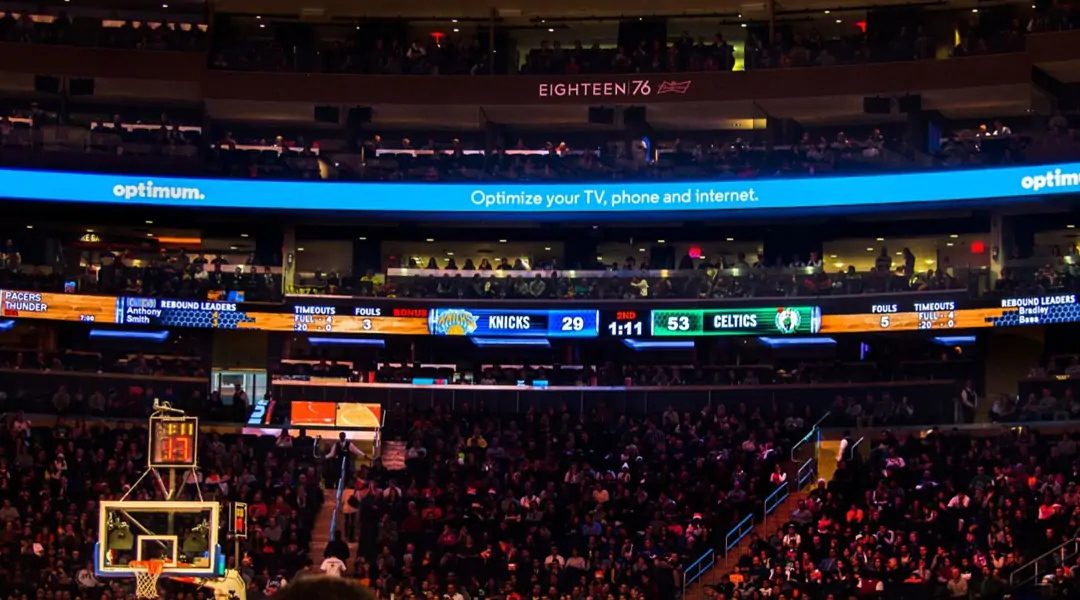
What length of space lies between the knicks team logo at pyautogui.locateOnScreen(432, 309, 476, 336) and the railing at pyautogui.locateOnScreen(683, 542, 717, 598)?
10.3 meters

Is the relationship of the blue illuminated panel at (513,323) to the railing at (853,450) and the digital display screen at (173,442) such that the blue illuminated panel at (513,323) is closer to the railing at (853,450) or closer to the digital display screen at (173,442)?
the railing at (853,450)

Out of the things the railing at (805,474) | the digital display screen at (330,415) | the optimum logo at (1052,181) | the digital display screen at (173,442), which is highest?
the optimum logo at (1052,181)

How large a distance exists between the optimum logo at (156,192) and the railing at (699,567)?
15952mm

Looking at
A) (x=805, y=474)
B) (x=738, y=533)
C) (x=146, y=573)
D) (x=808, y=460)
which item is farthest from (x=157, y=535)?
(x=808, y=460)

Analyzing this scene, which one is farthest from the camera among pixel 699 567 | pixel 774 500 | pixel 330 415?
pixel 330 415

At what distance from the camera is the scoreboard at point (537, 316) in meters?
34.9

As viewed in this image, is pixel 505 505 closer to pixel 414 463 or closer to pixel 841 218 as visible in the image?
pixel 414 463

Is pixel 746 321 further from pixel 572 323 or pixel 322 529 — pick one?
pixel 322 529

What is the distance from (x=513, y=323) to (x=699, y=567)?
10094mm

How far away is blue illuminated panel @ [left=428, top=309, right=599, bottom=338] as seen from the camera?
119 ft

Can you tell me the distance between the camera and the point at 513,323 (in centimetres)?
3644

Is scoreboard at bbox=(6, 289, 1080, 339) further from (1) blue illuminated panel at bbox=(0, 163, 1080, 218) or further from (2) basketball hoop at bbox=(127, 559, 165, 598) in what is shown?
(2) basketball hoop at bbox=(127, 559, 165, 598)

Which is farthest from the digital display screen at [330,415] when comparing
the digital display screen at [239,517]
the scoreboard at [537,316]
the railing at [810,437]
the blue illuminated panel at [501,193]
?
the digital display screen at [239,517]

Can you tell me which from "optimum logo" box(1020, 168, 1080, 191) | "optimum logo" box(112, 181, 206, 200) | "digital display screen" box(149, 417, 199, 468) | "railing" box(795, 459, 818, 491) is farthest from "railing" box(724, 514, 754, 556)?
"digital display screen" box(149, 417, 199, 468)
